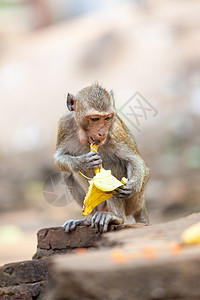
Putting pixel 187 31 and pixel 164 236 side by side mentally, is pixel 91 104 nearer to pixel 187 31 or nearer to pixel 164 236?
pixel 164 236

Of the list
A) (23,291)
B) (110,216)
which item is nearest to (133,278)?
(23,291)

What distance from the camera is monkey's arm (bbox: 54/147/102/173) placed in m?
6.31

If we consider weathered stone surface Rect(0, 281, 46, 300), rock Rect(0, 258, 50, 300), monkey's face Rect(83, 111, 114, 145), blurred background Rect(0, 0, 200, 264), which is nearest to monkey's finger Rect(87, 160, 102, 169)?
monkey's face Rect(83, 111, 114, 145)

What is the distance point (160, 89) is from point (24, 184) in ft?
29.0

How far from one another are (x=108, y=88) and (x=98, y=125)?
20.4 metres

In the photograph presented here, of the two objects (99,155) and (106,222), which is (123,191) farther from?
(99,155)

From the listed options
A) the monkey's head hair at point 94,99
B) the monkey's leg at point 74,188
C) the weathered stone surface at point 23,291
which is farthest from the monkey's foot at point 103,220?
the monkey's head hair at point 94,99

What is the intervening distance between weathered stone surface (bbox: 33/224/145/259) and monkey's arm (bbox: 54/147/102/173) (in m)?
0.70

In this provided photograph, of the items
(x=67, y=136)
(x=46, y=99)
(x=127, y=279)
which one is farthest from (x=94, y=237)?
(x=46, y=99)

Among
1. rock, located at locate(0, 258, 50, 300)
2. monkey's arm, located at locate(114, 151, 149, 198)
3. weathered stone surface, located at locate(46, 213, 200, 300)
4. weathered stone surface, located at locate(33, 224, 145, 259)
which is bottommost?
weathered stone surface, located at locate(46, 213, 200, 300)

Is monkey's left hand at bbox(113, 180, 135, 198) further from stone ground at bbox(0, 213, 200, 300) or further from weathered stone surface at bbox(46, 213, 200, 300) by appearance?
weathered stone surface at bbox(46, 213, 200, 300)

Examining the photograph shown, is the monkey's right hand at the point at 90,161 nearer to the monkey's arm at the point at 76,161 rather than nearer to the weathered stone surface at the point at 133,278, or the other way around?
the monkey's arm at the point at 76,161

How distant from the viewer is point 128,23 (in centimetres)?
3209

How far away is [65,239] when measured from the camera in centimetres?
630
